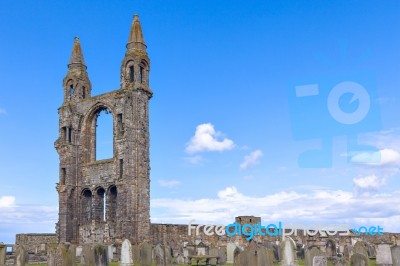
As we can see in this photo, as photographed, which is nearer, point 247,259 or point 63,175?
point 247,259

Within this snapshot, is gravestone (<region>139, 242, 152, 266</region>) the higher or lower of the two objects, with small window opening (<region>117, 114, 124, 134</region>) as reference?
lower

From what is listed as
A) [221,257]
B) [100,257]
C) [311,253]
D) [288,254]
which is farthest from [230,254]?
[100,257]

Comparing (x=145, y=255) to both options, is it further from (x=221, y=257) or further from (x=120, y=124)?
(x=120, y=124)

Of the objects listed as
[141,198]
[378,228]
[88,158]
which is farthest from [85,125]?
[378,228]

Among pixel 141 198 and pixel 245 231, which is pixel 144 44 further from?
pixel 245 231

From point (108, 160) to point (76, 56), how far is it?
28.7 feet

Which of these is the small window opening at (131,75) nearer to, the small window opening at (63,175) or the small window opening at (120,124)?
the small window opening at (120,124)

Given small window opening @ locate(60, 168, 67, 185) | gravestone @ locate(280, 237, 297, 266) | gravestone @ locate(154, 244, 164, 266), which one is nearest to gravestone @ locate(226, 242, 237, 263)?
gravestone @ locate(154, 244, 164, 266)

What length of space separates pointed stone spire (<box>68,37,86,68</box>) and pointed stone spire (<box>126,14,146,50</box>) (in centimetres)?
470

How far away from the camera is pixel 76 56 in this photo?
121 feet

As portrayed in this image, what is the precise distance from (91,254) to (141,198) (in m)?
15.7

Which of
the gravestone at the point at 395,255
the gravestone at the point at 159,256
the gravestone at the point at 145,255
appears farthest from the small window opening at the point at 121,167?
the gravestone at the point at 395,255

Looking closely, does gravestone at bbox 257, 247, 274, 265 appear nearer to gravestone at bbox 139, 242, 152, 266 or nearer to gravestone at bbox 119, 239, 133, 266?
gravestone at bbox 119, 239, 133, 266

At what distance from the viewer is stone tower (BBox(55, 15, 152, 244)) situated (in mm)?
31031
